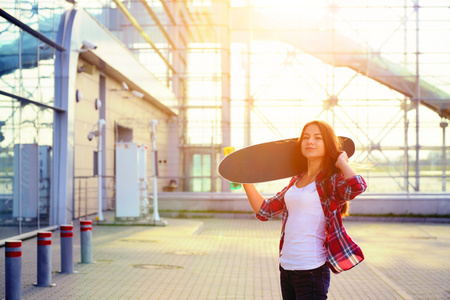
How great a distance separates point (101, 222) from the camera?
16.0m

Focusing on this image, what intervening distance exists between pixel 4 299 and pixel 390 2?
26674mm

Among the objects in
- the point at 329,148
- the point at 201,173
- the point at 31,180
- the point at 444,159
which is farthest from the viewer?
the point at 201,173

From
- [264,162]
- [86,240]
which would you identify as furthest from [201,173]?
[264,162]

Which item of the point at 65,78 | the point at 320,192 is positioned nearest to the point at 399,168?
the point at 65,78

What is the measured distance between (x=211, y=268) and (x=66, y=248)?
1959mm

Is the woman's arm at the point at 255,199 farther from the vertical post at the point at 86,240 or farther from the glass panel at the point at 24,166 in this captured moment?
the glass panel at the point at 24,166

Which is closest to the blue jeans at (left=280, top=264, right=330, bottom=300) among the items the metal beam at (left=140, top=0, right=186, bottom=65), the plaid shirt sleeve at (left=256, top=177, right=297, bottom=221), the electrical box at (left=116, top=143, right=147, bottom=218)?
the plaid shirt sleeve at (left=256, top=177, right=297, bottom=221)

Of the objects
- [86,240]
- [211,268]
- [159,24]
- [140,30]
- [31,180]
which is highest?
[159,24]

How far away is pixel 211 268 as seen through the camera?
30.9 ft

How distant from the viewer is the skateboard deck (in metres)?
4.12

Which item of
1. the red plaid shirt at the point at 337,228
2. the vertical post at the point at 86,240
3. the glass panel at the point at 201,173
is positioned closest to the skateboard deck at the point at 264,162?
the red plaid shirt at the point at 337,228

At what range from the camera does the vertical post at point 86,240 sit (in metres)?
9.42

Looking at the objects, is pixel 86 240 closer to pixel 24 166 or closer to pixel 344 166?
pixel 24 166

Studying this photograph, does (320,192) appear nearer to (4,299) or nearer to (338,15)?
(4,299)
